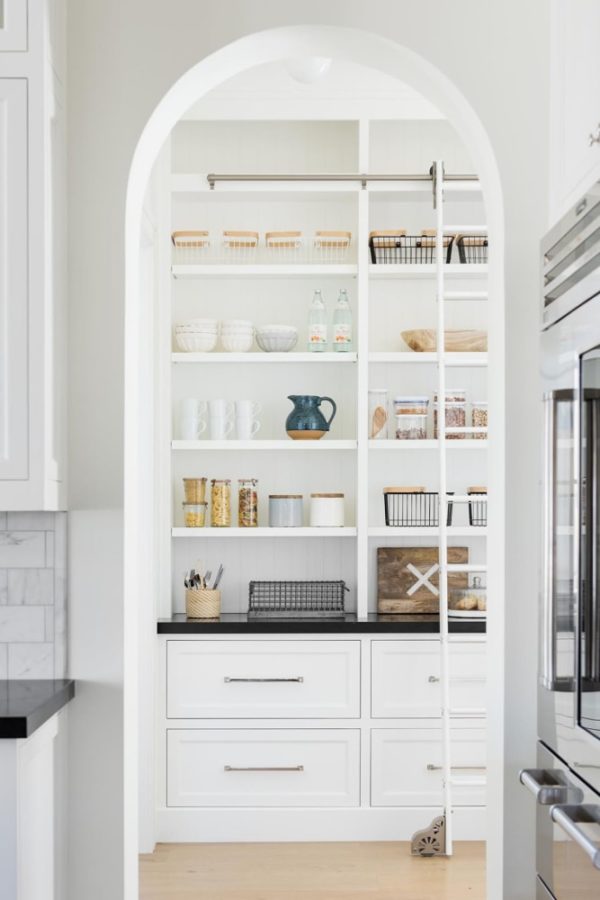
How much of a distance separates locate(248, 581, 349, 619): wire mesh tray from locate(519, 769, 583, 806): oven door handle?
2.34 m

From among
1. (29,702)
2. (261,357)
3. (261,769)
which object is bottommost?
(261,769)

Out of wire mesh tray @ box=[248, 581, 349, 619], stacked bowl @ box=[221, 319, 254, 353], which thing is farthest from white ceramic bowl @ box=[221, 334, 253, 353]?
wire mesh tray @ box=[248, 581, 349, 619]

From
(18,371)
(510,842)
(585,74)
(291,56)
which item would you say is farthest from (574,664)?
(291,56)

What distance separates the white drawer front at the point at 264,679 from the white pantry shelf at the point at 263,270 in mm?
1460

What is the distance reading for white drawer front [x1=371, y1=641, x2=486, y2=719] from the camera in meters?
3.86

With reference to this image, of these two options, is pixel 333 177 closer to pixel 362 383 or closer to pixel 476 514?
pixel 362 383

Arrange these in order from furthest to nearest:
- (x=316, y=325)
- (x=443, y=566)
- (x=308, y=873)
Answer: (x=316, y=325) → (x=443, y=566) → (x=308, y=873)

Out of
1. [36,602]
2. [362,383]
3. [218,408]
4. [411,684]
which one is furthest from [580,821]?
[218,408]

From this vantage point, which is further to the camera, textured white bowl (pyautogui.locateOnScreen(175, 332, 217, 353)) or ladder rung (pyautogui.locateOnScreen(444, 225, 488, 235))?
textured white bowl (pyautogui.locateOnScreen(175, 332, 217, 353))

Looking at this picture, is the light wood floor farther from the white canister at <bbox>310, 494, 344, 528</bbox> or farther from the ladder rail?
the white canister at <bbox>310, 494, 344, 528</bbox>

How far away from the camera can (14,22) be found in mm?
2107

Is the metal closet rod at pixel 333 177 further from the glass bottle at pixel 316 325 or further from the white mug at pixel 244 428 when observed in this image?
the white mug at pixel 244 428

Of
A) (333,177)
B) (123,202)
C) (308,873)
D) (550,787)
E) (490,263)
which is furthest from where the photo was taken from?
(333,177)

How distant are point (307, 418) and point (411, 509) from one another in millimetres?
555
